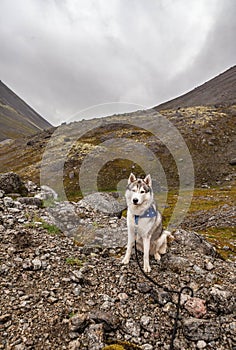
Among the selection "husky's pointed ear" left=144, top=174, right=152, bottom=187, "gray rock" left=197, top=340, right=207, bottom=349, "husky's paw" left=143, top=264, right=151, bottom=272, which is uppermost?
"husky's pointed ear" left=144, top=174, right=152, bottom=187

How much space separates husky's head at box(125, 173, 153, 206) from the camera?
22.3 ft

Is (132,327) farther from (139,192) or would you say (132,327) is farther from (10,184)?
(10,184)

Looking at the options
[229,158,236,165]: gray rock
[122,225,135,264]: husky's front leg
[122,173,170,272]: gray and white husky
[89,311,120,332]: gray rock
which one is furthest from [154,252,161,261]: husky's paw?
[229,158,236,165]: gray rock

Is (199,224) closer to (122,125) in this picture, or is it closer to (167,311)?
(167,311)

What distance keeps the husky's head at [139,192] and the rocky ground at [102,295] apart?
2.25 meters

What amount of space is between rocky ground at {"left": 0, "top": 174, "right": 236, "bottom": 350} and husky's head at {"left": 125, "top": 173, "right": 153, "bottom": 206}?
88.6 inches

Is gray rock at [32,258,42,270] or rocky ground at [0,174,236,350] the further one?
gray rock at [32,258,42,270]

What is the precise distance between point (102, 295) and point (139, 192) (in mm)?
2976

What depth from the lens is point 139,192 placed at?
6.89m

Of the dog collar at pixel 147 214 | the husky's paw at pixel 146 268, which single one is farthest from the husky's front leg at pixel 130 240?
the husky's paw at pixel 146 268

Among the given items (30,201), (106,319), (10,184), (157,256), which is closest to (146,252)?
(157,256)

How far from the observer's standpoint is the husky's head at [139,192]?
6789 mm

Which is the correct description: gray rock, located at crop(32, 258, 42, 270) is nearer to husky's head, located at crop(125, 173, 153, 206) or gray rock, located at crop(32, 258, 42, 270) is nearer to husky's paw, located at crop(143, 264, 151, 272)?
husky's paw, located at crop(143, 264, 151, 272)

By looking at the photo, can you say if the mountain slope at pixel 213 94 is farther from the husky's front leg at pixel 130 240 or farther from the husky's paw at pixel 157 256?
the husky's front leg at pixel 130 240
